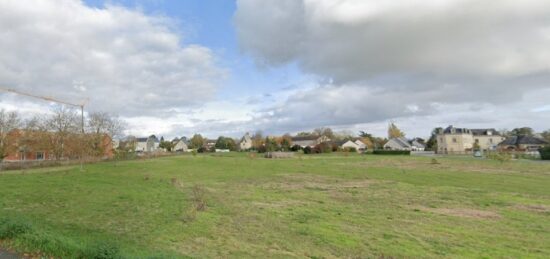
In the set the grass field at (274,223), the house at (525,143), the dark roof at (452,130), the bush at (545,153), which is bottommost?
the grass field at (274,223)

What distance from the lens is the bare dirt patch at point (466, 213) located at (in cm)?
1317

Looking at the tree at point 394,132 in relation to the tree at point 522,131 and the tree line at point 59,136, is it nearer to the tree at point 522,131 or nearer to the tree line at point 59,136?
the tree at point 522,131

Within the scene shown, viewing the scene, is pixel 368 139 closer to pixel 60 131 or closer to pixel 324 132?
pixel 324 132

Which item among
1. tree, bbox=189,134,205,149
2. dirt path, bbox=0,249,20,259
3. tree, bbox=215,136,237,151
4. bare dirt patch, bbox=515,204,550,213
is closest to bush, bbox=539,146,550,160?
bare dirt patch, bbox=515,204,550,213

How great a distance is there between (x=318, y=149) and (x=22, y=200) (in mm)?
76943

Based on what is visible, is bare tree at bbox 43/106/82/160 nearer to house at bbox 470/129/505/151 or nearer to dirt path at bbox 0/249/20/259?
dirt path at bbox 0/249/20/259

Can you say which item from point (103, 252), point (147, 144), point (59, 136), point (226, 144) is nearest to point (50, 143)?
point (59, 136)

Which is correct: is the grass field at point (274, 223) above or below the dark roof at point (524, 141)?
below

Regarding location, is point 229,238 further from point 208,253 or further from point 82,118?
point 82,118

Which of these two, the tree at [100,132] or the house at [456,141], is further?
the house at [456,141]

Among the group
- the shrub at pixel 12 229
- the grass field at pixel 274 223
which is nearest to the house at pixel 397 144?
the grass field at pixel 274 223

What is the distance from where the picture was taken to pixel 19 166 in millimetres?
44594

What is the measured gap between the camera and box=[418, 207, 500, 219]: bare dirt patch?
13172mm

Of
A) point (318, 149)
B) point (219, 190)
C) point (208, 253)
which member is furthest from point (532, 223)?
point (318, 149)
